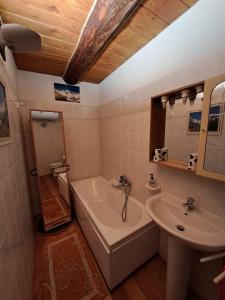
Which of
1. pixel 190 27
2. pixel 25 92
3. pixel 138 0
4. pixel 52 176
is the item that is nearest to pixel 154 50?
pixel 190 27

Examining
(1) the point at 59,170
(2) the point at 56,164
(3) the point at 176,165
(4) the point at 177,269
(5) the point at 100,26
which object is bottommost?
(4) the point at 177,269

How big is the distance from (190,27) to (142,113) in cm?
81

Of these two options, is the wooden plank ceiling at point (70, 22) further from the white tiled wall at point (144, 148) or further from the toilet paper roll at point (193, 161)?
the toilet paper roll at point (193, 161)

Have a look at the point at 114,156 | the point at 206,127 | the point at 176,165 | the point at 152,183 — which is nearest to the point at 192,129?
the point at 206,127

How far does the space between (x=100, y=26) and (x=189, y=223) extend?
5.88 ft

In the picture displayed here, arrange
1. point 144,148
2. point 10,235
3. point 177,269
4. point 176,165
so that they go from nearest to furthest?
point 10,235 < point 177,269 < point 176,165 < point 144,148

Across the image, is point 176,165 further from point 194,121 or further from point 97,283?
point 97,283

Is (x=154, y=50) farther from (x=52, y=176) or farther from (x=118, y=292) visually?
(x=118, y=292)

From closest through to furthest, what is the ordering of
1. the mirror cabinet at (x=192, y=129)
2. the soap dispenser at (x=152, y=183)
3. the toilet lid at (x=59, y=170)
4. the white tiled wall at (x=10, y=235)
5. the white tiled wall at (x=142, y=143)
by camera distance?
the white tiled wall at (x=10, y=235) → the mirror cabinet at (x=192, y=129) → the white tiled wall at (x=142, y=143) → the soap dispenser at (x=152, y=183) → the toilet lid at (x=59, y=170)

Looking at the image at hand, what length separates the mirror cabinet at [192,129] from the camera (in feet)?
2.90

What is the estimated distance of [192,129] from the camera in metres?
1.11

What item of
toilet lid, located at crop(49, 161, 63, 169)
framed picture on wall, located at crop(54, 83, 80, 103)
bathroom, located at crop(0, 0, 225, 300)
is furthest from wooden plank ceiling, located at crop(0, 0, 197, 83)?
toilet lid, located at crop(49, 161, 63, 169)

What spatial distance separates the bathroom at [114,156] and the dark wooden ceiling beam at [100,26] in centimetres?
9

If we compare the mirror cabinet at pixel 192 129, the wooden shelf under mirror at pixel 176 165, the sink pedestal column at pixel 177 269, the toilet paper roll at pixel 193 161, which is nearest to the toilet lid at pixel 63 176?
the mirror cabinet at pixel 192 129
